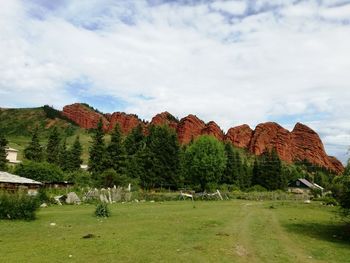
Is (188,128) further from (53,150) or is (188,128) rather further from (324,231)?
(324,231)

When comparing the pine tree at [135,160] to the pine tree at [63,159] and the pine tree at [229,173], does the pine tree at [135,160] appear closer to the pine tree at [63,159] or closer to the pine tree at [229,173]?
the pine tree at [63,159]

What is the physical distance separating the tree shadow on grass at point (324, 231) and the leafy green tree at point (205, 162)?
49.6 meters

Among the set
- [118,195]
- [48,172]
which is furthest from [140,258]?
[48,172]

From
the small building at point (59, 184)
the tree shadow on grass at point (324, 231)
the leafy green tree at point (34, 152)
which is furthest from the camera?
the leafy green tree at point (34, 152)

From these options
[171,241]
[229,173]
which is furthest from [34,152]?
[171,241]

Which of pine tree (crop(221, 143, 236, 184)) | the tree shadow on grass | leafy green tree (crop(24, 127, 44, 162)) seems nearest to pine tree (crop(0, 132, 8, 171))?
leafy green tree (crop(24, 127, 44, 162))

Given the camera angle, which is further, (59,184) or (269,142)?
(269,142)

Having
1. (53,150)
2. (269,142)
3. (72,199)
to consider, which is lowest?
(72,199)

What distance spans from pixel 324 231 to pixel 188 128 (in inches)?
6844

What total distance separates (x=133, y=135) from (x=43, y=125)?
12658 cm

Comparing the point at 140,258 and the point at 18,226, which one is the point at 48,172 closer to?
the point at 18,226

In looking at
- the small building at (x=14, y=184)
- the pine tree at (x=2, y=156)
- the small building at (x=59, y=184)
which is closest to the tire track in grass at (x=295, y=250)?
the small building at (x=14, y=184)

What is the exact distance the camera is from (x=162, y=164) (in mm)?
72312

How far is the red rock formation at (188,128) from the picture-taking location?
193375mm
